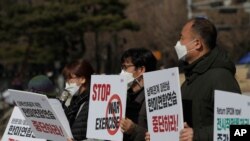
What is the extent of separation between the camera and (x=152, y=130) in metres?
5.82

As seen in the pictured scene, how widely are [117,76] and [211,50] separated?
100 centimetres

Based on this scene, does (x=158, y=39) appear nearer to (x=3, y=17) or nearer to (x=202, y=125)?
(x=3, y=17)

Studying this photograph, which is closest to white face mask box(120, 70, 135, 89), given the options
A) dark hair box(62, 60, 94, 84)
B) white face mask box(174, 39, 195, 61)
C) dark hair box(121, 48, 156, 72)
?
dark hair box(121, 48, 156, 72)

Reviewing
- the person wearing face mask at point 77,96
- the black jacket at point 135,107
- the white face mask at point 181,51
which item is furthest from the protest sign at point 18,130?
the white face mask at point 181,51

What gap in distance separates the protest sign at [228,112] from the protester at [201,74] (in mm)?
199

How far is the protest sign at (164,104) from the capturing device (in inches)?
218

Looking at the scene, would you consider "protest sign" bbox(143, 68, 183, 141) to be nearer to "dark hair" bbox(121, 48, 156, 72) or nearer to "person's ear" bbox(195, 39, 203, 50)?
"person's ear" bbox(195, 39, 203, 50)

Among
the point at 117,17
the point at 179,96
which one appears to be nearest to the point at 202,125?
the point at 179,96

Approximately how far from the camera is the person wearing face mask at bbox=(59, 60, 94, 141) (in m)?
6.95

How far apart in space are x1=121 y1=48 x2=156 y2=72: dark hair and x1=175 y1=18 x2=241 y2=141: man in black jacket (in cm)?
114

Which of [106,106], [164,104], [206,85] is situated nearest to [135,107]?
[106,106]

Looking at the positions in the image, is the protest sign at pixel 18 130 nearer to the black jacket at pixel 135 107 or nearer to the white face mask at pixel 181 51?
the black jacket at pixel 135 107

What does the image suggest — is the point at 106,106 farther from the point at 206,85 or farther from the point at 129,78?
the point at 206,85

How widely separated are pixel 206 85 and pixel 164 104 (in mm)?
359
